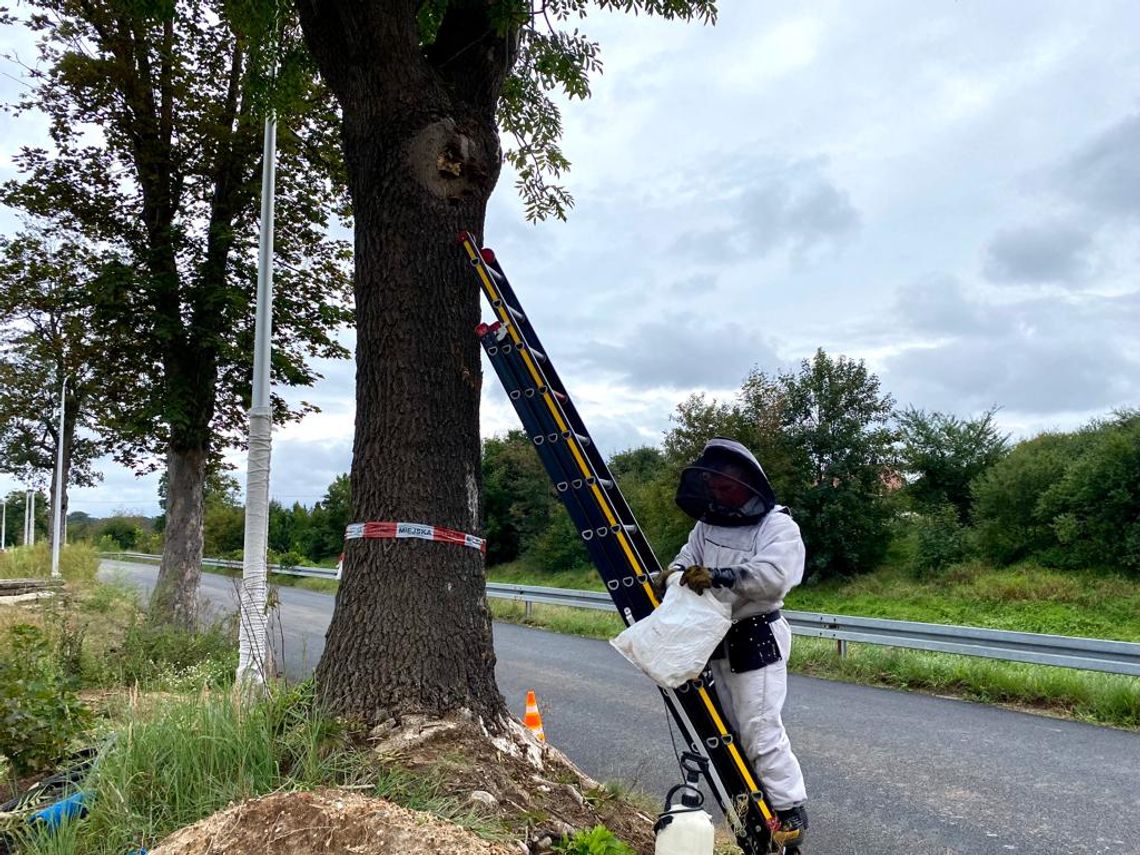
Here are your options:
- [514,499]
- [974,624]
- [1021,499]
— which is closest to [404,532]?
[974,624]

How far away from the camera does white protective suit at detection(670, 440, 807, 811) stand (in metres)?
3.43

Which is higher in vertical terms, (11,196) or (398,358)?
(11,196)

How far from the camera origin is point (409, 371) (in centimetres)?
404

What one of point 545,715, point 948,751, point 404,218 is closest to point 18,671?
point 404,218

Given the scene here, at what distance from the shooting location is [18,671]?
4.58 m

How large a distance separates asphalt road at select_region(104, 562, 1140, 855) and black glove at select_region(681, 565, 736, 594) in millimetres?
2040

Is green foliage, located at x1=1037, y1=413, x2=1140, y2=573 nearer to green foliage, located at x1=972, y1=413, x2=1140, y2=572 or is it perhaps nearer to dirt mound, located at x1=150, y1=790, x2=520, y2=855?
green foliage, located at x1=972, y1=413, x2=1140, y2=572

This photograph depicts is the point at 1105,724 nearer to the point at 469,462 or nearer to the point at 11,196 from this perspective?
the point at 469,462

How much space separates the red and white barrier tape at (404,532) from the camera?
3.88 m

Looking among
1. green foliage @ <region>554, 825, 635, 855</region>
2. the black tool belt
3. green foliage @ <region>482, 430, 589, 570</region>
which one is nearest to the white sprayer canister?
green foliage @ <region>554, 825, 635, 855</region>

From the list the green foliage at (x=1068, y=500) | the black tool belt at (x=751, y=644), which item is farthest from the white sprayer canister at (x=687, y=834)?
the green foliage at (x=1068, y=500)

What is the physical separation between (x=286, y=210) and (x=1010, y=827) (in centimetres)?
1090

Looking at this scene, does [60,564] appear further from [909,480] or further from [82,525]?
[82,525]

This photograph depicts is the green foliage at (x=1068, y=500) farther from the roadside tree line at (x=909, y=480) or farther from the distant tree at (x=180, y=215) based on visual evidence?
the distant tree at (x=180, y=215)
